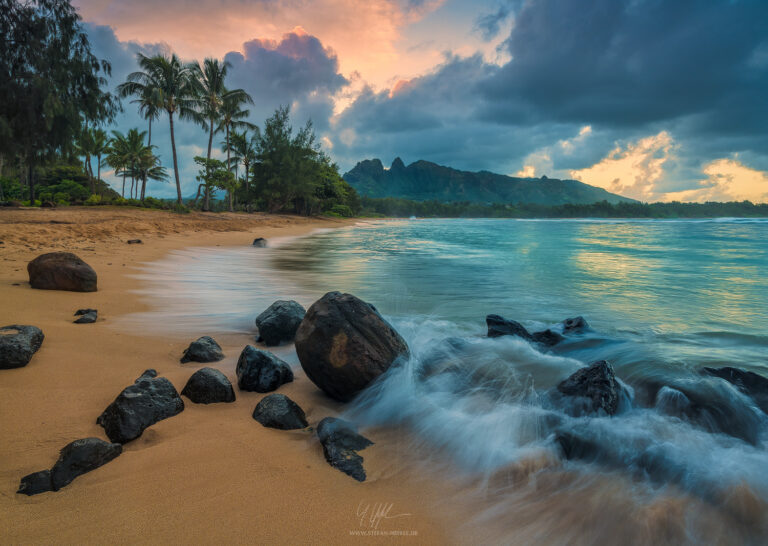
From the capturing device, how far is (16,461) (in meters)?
1.65

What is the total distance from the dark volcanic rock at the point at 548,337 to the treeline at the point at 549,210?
89721mm

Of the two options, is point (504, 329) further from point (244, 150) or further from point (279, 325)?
point (244, 150)

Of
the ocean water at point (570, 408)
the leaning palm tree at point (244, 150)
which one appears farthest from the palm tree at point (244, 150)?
the ocean water at point (570, 408)

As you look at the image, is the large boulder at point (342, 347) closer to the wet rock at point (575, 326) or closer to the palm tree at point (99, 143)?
the wet rock at point (575, 326)

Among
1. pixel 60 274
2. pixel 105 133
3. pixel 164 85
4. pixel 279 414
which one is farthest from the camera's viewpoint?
pixel 105 133

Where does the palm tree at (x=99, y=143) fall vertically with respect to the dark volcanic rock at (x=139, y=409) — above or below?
above

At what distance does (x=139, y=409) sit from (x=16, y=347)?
1166 mm

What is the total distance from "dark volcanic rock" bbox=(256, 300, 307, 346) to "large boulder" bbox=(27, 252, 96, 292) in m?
2.61

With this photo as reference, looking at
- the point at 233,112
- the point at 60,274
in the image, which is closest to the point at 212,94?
the point at 233,112

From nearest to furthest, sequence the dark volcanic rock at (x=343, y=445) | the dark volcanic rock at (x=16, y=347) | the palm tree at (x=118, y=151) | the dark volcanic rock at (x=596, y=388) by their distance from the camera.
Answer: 1. the dark volcanic rock at (x=343, y=445)
2. the dark volcanic rock at (x=16, y=347)
3. the dark volcanic rock at (x=596, y=388)
4. the palm tree at (x=118, y=151)

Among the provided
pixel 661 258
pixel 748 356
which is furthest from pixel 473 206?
pixel 748 356

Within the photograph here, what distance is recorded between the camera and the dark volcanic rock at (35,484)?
1498 millimetres

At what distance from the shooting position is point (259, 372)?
8.79 feet

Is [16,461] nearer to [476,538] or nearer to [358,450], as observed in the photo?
[358,450]
